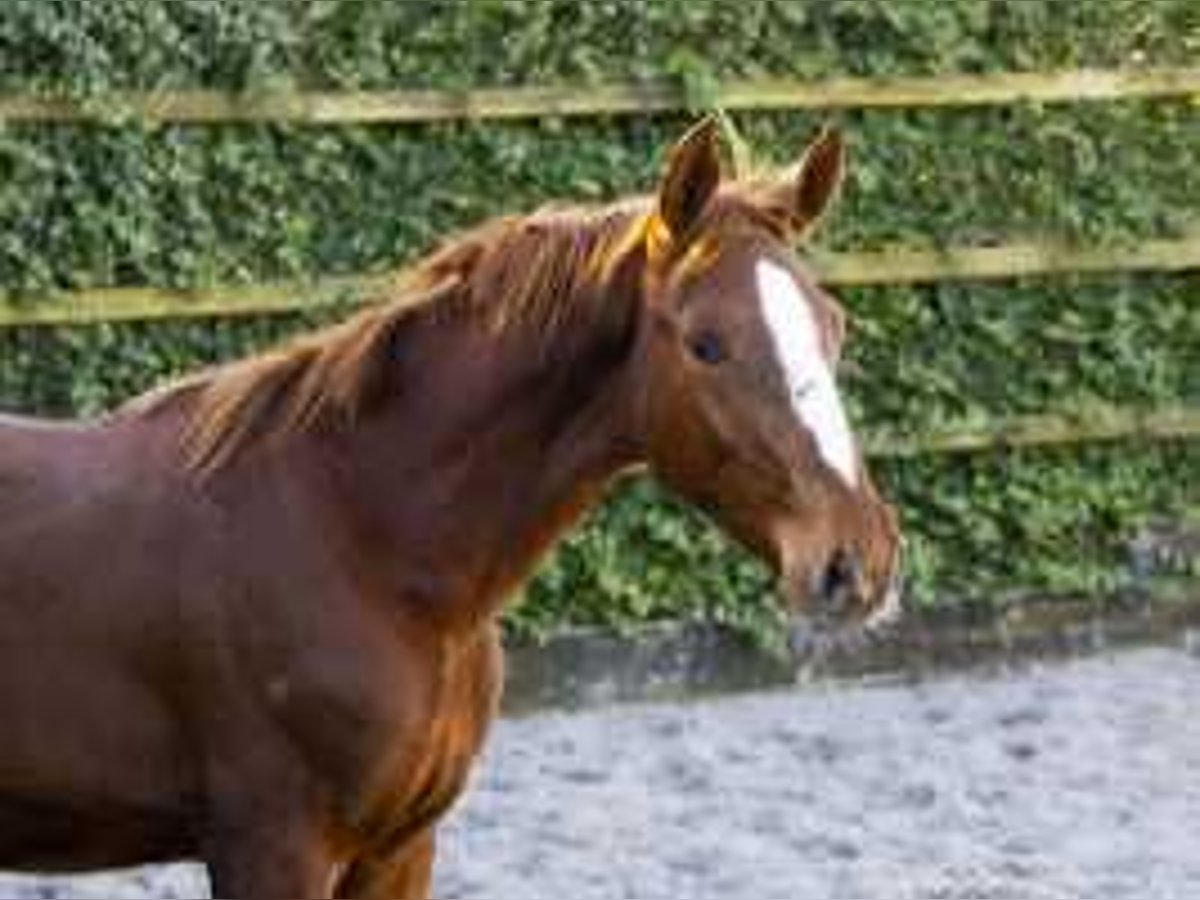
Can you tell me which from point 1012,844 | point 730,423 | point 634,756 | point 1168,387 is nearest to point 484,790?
point 634,756

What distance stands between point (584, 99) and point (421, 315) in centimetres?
376

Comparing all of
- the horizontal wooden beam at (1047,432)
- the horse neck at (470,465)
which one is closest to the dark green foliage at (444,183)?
the horizontal wooden beam at (1047,432)

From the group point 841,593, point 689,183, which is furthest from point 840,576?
point 689,183

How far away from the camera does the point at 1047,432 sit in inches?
336

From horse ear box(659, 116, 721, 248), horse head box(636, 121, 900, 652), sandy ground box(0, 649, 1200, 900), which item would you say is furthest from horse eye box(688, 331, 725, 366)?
sandy ground box(0, 649, 1200, 900)

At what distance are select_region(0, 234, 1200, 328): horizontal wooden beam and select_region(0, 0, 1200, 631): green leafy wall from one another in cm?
5

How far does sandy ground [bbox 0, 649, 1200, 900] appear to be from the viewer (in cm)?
628


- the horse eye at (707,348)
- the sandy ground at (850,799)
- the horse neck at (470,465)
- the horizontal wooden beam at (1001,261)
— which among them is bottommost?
the sandy ground at (850,799)

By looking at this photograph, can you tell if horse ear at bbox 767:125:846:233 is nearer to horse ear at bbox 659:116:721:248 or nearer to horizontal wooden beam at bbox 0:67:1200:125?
horse ear at bbox 659:116:721:248

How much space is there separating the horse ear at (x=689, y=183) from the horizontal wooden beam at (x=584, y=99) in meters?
3.65

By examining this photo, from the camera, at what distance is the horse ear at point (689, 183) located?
12.8 feet

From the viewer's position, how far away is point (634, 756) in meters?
7.40

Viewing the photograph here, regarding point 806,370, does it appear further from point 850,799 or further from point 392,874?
point 850,799

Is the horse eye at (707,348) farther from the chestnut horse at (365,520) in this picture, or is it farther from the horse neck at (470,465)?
the horse neck at (470,465)
